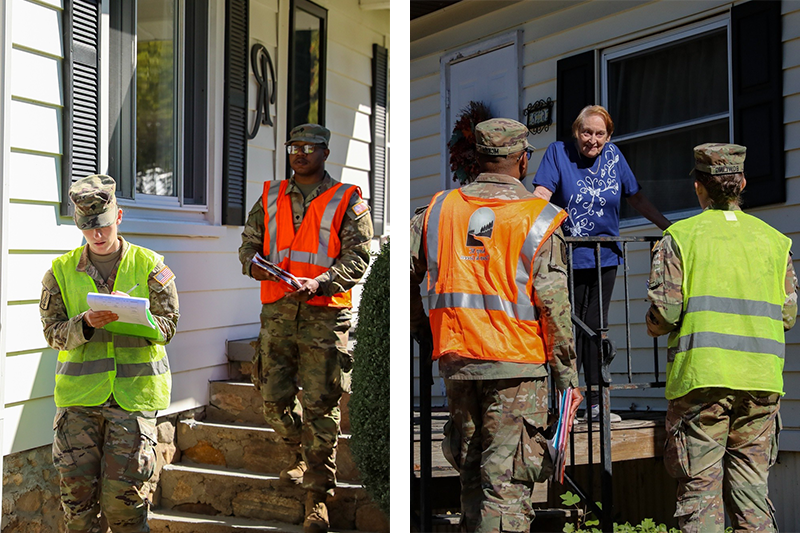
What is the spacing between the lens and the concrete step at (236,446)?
439 cm

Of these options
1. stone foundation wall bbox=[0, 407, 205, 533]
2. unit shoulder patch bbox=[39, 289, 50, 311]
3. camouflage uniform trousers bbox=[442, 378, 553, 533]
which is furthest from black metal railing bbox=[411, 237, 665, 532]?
stone foundation wall bbox=[0, 407, 205, 533]

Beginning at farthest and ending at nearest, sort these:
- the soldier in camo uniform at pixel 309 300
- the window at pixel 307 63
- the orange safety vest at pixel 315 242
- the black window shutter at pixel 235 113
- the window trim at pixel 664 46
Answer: the window at pixel 307 63 → the black window shutter at pixel 235 113 → the window trim at pixel 664 46 → the orange safety vest at pixel 315 242 → the soldier in camo uniform at pixel 309 300

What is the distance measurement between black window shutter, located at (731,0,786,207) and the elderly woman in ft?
2.76

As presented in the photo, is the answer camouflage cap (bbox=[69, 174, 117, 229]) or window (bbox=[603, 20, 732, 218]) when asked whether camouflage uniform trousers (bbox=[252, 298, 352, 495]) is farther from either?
window (bbox=[603, 20, 732, 218])

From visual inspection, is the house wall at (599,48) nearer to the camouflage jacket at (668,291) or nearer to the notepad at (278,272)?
the camouflage jacket at (668,291)

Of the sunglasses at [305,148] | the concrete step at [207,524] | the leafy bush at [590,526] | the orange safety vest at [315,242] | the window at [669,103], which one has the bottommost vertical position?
the concrete step at [207,524]

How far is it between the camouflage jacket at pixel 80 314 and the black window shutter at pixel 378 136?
134 inches

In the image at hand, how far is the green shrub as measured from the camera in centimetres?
366

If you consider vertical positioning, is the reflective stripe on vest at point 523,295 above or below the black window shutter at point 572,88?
below

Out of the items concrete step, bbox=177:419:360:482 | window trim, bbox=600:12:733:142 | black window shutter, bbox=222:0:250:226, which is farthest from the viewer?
black window shutter, bbox=222:0:250:226

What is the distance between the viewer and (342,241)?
391cm

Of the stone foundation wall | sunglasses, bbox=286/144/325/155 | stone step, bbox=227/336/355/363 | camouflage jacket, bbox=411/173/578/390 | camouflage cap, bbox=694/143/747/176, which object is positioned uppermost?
sunglasses, bbox=286/144/325/155

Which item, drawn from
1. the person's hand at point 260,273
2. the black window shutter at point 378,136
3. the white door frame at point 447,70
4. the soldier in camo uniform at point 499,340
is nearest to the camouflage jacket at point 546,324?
the soldier in camo uniform at point 499,340

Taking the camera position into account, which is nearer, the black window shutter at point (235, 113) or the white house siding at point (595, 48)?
the white house siding at point (595, 48)
